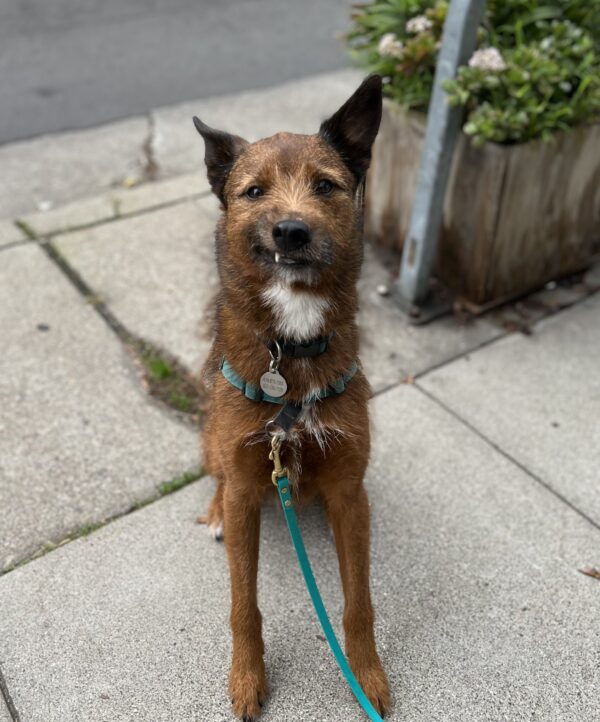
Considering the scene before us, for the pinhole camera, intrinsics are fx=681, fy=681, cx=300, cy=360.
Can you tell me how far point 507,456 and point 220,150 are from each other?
7.18 ft

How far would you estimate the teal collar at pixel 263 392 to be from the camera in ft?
7.95

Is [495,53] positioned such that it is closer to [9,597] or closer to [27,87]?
[9,597]

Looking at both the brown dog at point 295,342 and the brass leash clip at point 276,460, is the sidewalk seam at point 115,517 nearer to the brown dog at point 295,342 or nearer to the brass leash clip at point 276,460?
the brown dog at point 295,342

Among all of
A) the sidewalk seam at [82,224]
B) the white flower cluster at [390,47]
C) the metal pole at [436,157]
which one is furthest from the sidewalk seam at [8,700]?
the white flower cluster at [390,47]

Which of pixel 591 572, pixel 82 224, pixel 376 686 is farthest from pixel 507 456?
pixel 82 224

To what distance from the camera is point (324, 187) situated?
2.32 metres

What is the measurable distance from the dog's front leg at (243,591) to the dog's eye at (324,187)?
109 centimetres

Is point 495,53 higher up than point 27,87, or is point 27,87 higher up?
point 495,53

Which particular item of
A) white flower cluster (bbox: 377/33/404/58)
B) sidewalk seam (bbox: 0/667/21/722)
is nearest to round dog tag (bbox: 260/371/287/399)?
sidewalk seam (bbox: 0/667/21/722)

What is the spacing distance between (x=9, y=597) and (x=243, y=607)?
1.05 m

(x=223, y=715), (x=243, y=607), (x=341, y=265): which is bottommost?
(x=223, y=715)

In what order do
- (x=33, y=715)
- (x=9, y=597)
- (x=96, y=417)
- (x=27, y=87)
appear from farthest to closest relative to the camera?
(x=27, y=87) < (x=96, y=417) < (x=9, y=597) < (x=33, y=715)

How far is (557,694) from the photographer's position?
2580 millimetres

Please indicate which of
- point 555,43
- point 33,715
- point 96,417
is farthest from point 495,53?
point 33,715
